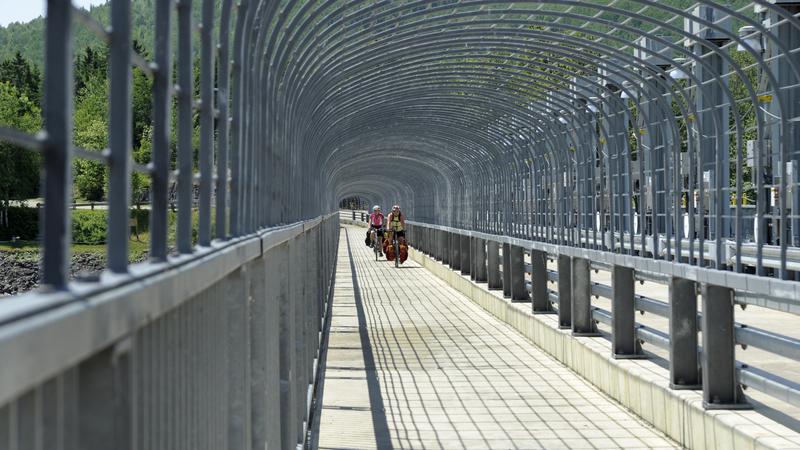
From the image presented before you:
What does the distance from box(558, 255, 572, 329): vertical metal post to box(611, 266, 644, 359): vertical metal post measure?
250cm

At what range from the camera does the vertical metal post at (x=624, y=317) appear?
10.6 meters

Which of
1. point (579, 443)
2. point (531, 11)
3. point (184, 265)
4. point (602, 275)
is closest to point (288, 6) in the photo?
point (531, 11)

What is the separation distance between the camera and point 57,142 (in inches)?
59.4

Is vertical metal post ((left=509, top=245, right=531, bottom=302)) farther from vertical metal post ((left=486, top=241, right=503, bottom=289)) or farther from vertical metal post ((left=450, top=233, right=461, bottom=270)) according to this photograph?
vertical metal post ((left=450, top=233, right=461, bottom=270))

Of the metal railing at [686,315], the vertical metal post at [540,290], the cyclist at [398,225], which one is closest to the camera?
the metal railing at [686,315]

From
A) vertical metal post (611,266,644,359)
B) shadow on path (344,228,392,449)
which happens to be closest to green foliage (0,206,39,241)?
shadow on path (344,228,392,449)

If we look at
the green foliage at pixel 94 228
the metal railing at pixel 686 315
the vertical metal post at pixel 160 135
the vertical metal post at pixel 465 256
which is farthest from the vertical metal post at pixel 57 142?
the vertical metal post at pixel 465 256

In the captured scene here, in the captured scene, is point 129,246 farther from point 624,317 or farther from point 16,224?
point 624,317

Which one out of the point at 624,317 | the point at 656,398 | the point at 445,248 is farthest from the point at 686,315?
the point at 445,248

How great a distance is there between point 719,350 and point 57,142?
23.0 ft

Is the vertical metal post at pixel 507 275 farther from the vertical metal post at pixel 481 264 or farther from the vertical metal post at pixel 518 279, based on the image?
the vertical metal post at pixel 481 264

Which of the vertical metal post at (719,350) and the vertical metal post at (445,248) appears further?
the vertical metal post at (445,248)

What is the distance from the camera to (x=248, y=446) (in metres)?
3.88

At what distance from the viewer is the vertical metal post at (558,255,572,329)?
43.4 ft
